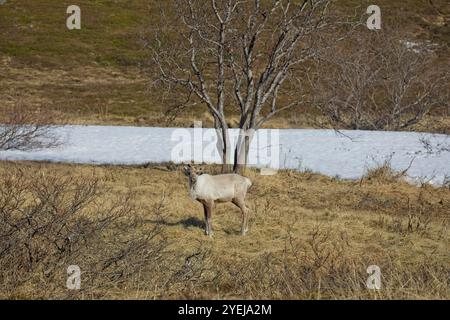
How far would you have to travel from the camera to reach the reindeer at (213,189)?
1123 cm

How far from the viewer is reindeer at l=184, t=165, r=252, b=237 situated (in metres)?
11.2

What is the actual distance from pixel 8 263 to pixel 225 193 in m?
4.63

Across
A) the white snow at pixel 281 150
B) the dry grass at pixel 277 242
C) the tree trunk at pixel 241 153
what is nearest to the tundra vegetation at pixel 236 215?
the dry grass at pixel 277 242

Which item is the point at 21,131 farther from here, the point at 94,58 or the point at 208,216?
the point at 94,58

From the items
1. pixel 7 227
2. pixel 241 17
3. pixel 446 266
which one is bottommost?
pixel 446 266

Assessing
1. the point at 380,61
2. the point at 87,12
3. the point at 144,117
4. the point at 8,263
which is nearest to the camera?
the point at 8,263

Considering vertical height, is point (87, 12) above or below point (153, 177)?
above

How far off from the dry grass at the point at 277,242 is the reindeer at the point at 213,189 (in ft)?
1.38

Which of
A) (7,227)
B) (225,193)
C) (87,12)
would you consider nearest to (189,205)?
(225,193)

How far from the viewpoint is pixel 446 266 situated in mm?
9922

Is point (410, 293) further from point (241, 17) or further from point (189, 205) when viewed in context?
point (241, 17)

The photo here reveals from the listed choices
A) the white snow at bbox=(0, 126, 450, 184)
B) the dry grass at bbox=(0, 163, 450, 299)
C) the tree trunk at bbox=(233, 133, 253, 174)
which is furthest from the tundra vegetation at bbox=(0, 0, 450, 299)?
the white snow at bbox=(0, 126, 450, 184)

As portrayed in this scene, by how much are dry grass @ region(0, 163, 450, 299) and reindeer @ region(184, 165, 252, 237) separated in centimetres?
42
